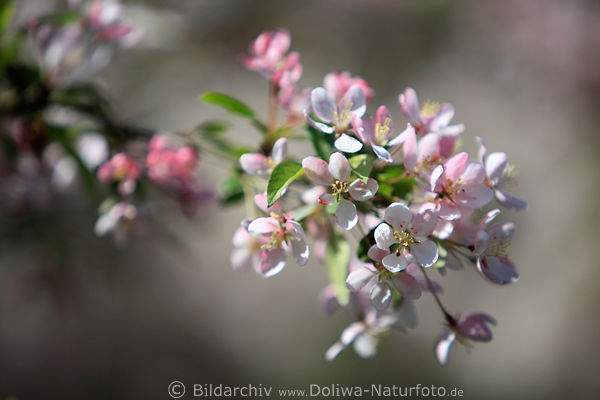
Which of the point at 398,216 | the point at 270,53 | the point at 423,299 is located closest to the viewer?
the point at 398,216

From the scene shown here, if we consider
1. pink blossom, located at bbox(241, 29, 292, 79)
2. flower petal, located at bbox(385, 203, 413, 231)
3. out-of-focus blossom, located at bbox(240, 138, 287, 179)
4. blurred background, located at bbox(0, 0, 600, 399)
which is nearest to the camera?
flower petal, located at bbox(385, 203, 413, 231)

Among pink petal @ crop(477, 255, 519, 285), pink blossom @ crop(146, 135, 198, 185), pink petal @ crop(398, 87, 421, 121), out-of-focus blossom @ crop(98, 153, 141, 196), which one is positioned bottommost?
out-of-focus blossom @ crop(98, 153, 141, 196)

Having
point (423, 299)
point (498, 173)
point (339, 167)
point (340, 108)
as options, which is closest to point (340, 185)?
point (339, 167)

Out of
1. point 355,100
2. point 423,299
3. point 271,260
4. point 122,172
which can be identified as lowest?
point 423,299

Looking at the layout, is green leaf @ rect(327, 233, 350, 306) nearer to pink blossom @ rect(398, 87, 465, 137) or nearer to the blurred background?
pink blossom @ rect(398, 87, 465, 137)

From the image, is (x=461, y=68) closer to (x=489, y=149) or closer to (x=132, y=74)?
(x=489, y=149)

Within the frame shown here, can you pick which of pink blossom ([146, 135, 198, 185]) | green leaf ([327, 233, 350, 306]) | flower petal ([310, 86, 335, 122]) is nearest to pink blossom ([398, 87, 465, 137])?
flower petal ([310, 86, 335, 122])

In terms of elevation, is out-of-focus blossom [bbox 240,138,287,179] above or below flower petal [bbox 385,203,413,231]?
below

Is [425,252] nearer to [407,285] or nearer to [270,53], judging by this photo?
[407,285]
